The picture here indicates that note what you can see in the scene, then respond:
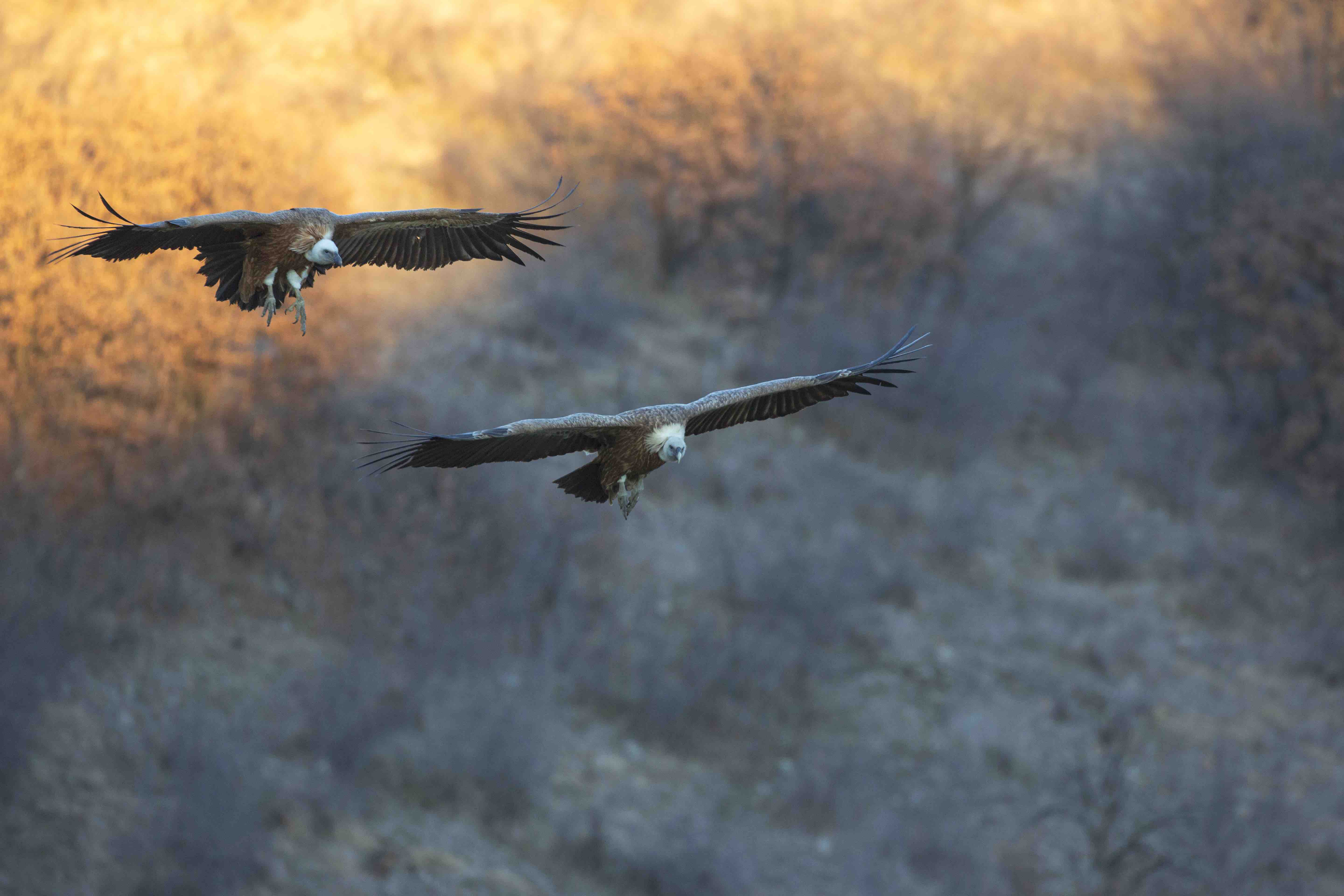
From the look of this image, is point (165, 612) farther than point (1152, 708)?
No

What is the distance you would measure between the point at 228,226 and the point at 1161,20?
779 inches

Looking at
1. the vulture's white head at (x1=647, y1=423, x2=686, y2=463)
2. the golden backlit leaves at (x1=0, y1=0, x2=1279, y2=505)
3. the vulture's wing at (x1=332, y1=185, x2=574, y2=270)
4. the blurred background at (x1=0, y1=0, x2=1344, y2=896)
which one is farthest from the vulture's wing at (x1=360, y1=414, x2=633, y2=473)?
the golden backlit leaves at (x1=0, y1=0, x2=1279, y2=505)

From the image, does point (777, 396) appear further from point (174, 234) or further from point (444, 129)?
point (444, 129)

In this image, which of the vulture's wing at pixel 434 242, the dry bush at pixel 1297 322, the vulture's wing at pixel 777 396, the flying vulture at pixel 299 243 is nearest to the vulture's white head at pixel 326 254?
the flying vulture at pixel 299 243

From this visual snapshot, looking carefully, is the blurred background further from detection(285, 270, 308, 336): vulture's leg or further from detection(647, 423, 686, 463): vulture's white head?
detection(647, 423, 686, 463): vulture's white head

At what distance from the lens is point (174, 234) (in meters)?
7.26

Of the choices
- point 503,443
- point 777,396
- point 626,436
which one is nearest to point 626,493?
point 626,436

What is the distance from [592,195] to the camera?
19.2 m

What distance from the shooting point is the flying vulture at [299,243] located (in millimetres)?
7098

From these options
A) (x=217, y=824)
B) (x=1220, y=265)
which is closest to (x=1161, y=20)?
(x=1220, y=265)

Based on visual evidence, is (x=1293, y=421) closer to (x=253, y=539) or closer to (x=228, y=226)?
(x=253, y=539)

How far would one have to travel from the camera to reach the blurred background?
13188mm

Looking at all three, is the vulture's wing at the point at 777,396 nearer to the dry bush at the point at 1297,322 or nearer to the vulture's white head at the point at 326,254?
the vulture's white head at the point at 326,254

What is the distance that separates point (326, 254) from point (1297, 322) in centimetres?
1493
